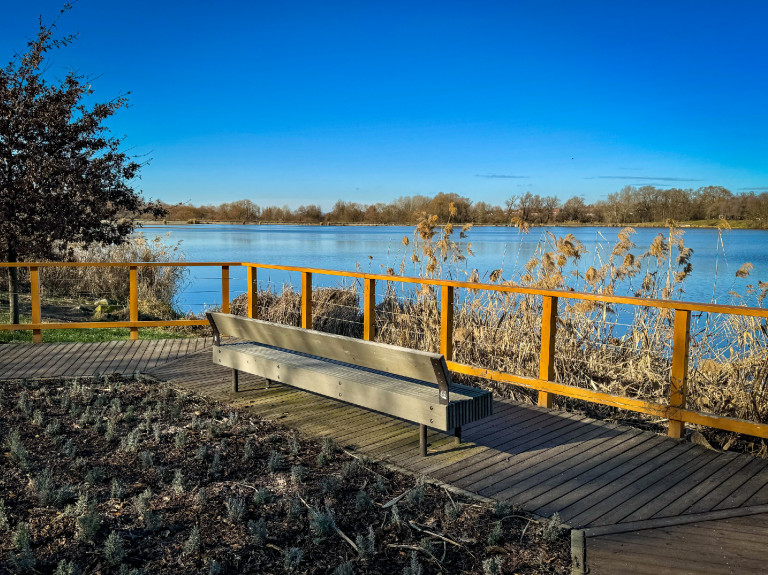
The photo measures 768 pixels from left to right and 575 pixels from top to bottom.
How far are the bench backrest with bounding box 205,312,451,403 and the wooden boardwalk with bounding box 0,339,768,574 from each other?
0.54 meters

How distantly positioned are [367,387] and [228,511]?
4.72 feet

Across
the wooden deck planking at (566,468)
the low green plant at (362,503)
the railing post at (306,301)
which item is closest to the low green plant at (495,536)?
the wooden deck planking at (566,468)

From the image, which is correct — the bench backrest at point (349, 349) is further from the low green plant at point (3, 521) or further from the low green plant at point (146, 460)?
the low green plant at point (3, 521)

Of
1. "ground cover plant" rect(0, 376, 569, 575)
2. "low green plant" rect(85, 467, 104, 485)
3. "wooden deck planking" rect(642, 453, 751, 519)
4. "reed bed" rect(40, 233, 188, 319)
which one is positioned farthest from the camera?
"reed bed" rect(40, 233, 188, 319)

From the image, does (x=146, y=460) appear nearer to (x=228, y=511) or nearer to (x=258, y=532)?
(x=228, y=511)

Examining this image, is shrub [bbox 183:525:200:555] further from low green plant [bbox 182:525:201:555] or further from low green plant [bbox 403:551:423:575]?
low green plant [bbox 403:551:423:575]

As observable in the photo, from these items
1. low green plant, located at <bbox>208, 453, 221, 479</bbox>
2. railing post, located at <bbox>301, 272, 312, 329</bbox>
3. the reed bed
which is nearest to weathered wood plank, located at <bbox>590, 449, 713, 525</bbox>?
low green plant, located at <bbox>208, 453, 221, 479</bbox>

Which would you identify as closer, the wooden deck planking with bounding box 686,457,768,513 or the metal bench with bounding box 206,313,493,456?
the wooden deck planking with bounding box 686,457,768,513

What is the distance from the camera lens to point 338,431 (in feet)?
16.1

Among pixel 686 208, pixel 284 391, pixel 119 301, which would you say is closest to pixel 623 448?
pixel 284 391

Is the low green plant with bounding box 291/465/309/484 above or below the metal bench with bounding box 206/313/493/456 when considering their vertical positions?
below

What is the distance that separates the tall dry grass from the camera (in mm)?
5559

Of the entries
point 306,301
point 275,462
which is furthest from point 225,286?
point 275,462

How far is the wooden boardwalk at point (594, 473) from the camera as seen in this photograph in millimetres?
3162
